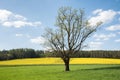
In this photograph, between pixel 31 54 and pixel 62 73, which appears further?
pixel 31 54

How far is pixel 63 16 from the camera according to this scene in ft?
179

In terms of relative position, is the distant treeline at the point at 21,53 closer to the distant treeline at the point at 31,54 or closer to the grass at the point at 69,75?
the distant treeline at the point at 31,54

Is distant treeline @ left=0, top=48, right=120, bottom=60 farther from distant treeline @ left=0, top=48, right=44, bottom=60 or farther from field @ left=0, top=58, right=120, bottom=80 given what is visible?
field @ left=0, top=58, right=120, bottom=80

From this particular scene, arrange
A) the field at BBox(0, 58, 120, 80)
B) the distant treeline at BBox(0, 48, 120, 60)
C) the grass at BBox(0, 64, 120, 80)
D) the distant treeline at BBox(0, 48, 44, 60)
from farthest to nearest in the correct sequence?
the distant treeline at BBox(0, 48, 44, 60) → the distant treeline at BBox(0, 48, 120, 60) → the field at BBox(0, 58, 120, 80) → the grass at BBox(0, 64, 120, 80)

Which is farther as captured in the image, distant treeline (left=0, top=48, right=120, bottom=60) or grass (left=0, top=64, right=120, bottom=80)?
distant treeline (left=0, top=48, right=120, bottom=60)

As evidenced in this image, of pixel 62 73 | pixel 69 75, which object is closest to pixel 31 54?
pixel 62 73

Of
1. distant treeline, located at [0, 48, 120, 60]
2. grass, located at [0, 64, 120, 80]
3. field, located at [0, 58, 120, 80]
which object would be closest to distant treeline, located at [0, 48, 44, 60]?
distant treeline, located at [0, 48, 120, 60]

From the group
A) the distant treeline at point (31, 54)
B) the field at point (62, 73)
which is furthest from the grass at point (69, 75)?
the distant treeline at point (31, 54)

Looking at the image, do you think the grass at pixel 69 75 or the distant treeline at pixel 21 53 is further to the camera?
the distant treeline at pixel 21 53

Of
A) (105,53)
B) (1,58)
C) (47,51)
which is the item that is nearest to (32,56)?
(1,58)

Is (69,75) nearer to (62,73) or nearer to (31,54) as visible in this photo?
(62,73)

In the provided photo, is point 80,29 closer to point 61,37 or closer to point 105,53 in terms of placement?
point 61,37

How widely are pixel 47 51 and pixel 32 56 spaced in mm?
85440

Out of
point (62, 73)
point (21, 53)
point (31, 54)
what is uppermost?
point (21, 53)
